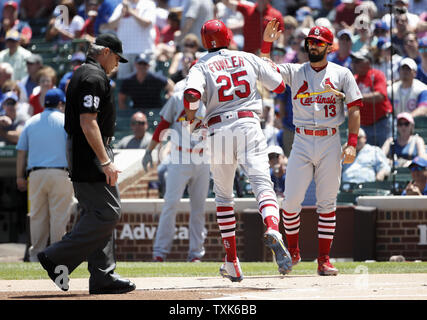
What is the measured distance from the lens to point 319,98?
8281 millimetres

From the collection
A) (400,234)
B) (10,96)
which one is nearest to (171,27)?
(10,96)

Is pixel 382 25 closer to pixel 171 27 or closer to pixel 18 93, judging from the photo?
pixel 171 27

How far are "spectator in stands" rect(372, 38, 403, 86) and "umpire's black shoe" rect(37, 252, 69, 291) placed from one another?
776 cm

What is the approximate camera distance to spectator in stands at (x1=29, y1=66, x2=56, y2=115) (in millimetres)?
14539

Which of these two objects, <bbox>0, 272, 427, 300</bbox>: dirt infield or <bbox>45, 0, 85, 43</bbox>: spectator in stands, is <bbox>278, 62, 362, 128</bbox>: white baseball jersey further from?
<bbox>45, 0, 85, 43</bbox>: spectator in stands

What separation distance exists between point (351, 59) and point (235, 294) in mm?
7425

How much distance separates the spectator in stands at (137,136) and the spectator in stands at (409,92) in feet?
12.4

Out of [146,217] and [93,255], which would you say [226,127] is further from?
[146,217]

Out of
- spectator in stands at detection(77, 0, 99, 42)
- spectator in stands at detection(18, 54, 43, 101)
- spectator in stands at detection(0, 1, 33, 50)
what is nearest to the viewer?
spectator in stands at detection(18, 54, 43, 101)

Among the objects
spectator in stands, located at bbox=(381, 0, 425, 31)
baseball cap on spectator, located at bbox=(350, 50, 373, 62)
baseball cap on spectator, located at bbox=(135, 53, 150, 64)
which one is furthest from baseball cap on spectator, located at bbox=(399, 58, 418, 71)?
baseball cap on spectator, located at bbox=(135, 53, 150, 64)

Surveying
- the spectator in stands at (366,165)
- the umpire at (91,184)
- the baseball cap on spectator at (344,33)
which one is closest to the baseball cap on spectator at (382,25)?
the baseball cap on spectator at (344,33)

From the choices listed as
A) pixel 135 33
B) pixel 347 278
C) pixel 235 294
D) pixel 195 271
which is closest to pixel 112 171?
pixel 235 294

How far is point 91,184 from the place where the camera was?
6.70 m

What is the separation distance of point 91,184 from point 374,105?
22.4 feet
